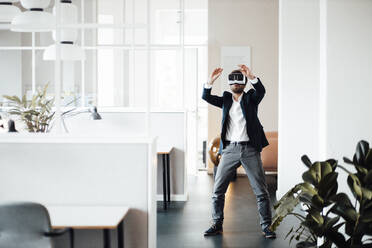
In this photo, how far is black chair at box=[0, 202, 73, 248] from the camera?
Result: 2545 mm

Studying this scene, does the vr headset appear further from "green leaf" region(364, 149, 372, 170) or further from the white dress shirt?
"green leaf" region(364, 149, 372, 170)

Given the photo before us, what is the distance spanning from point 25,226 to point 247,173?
2.58 metres

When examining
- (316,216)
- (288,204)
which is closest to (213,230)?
(288,204)

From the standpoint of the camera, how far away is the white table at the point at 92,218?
9.25ft

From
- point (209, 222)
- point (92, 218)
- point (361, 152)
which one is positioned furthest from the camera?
point (209, 222)

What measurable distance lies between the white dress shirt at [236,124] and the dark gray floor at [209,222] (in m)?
0.98

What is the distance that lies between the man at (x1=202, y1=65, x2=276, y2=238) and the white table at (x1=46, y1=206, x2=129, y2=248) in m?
1.63

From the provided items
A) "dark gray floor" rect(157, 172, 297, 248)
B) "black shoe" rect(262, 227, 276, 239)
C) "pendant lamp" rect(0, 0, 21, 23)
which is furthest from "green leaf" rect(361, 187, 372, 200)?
"pendant lamp" rect(0, 0, 21, 23)

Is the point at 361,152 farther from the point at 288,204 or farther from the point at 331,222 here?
the point at 288,204

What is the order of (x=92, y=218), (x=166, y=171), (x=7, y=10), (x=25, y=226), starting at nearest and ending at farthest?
(x=25, y=226)
(x=92, y=218)
(x=7, y=10)
(x=166, y=171)

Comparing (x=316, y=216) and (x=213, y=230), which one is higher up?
(x=316, y=216)

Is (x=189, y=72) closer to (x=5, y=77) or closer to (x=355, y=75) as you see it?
(x=5, y=77)

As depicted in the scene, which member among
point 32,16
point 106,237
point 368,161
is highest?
point 32,16

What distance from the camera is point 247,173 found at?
4695mm
